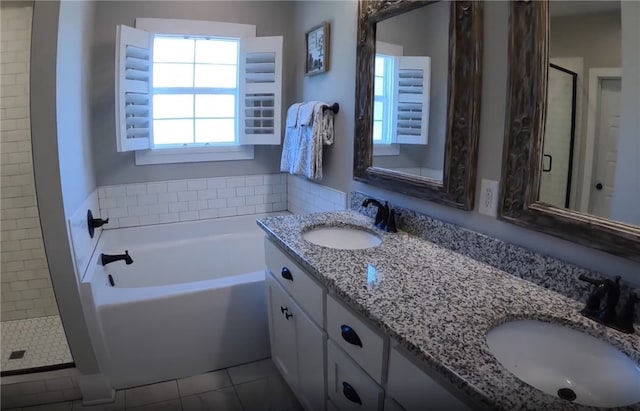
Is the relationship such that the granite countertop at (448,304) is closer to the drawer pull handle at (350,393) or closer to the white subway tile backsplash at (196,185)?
the drawer pull handle at (350,393)

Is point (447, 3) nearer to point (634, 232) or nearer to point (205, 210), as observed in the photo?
point (634, 232)

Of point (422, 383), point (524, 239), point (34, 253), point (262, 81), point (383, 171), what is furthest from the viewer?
point (262, 81)

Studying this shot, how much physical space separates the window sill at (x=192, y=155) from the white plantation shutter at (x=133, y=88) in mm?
179

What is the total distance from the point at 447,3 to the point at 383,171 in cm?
79

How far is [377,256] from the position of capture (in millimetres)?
1592

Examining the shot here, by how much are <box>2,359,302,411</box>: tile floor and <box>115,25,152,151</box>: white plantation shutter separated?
1476mm

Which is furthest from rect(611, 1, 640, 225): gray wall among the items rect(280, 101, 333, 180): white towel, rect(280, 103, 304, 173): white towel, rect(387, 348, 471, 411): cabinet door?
rect(280, 103, 304, 173): white towel

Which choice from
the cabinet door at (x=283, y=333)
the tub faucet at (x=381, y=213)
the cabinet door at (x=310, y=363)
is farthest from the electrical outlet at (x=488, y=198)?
the cabinet door at (x=283, y=333)

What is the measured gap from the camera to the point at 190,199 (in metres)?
3.21

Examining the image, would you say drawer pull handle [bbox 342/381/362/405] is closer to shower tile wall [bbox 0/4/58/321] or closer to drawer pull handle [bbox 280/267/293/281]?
drawer pull handle [bbox 280/267/293/281]

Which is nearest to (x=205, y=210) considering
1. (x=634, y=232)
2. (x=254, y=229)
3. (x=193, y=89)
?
(x=254, y=229)

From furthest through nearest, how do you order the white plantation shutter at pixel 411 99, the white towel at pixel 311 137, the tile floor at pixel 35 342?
the white towel at pixel 311 137 → the tile floor at pixel 35 342 → the white plantation shutter at pixel 411 99

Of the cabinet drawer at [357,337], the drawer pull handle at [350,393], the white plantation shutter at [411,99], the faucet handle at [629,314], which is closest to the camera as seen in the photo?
the faucet handle at [629,314]

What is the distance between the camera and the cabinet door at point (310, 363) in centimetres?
158
